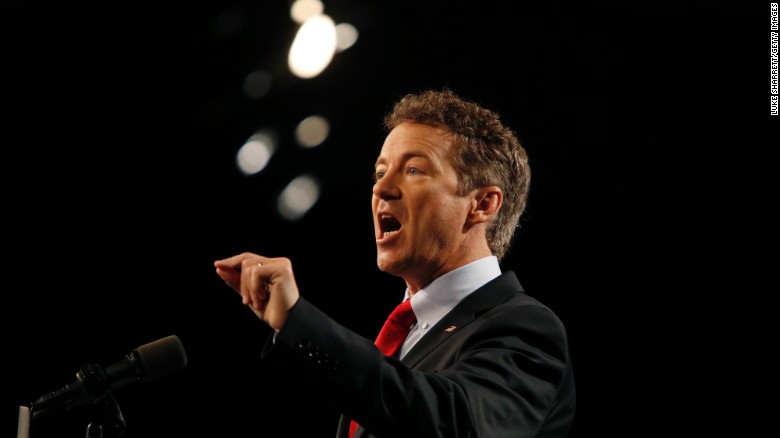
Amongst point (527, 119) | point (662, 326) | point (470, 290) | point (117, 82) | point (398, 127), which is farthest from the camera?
point (527, 119)

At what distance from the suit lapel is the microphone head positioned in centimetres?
51

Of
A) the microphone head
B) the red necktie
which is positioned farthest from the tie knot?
the microphone head

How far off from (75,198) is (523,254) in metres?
2.26

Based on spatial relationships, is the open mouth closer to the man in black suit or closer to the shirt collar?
the man in black suit

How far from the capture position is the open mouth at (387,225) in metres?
2.03

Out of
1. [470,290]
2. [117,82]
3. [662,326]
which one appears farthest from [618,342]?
[117,82]

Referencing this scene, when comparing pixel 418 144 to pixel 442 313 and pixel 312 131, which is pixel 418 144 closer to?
pixel 442 313

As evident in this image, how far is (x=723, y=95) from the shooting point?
12.3 ft

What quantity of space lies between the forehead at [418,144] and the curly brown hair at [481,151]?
1.0 inches

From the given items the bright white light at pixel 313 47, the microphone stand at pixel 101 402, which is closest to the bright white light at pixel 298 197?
the bright white light at pixel 313 47

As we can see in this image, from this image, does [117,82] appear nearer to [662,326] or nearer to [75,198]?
[75,198]

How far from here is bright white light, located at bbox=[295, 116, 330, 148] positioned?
4047 mm

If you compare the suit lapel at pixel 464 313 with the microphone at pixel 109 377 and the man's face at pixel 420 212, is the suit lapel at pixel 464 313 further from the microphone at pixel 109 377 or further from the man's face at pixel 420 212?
the microphone at pixel 109 377

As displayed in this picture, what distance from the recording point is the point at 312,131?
161 inches
